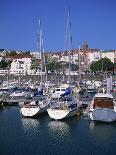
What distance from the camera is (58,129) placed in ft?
87.2

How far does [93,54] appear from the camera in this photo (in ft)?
541

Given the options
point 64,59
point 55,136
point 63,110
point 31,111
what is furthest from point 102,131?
point 64,59

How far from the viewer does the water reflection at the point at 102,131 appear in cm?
2390

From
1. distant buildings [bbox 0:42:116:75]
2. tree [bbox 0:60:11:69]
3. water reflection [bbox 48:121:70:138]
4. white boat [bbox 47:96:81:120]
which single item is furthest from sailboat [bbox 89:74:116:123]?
tree [bbox 0:60:11:69]

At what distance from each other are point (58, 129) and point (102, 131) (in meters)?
3.19

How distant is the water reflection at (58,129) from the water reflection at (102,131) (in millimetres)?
1797

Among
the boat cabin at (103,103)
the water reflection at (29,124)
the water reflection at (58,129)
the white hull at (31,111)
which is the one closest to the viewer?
the water reflection at (58,129)

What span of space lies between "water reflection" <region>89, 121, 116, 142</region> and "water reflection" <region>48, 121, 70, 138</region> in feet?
5.90

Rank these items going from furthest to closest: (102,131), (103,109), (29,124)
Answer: (29,124)
(103,109)
(102,131)

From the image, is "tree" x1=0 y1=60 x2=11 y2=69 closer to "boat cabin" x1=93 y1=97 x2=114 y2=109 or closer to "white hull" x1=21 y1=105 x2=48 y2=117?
"white hull" x1=21 y1=105 x2=48 y2=117

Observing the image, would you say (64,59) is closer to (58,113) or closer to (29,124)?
(58,113)

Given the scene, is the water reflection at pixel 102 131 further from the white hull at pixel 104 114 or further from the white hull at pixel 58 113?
the white hull at pixel 58 113

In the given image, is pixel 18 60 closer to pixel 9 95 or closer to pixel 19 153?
pixel 9 95

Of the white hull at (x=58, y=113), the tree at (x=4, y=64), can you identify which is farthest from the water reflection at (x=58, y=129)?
the tree at (x=4, y=64)
